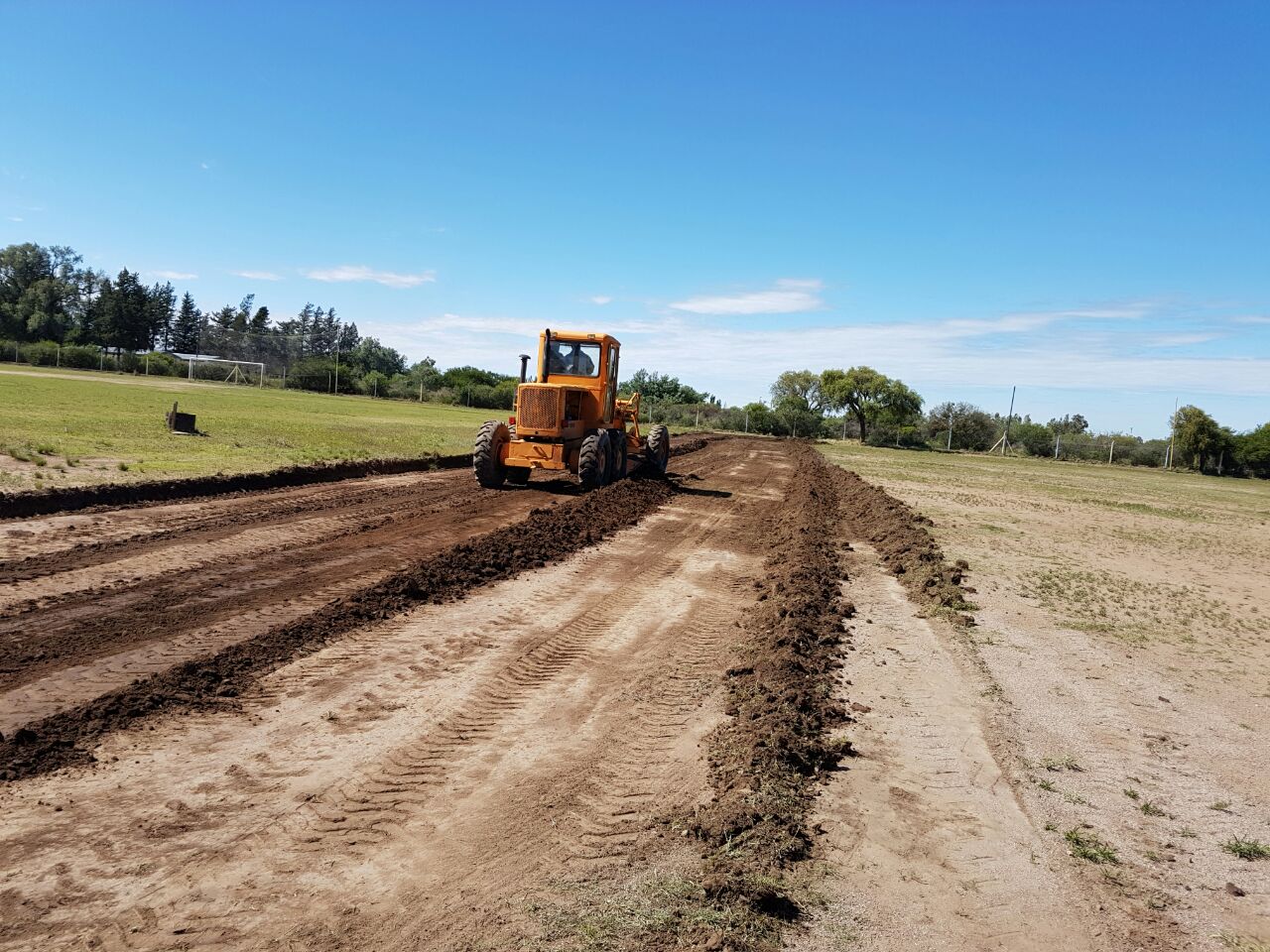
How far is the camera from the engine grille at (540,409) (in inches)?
623

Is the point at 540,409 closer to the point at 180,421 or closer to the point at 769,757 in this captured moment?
the point at 180,421

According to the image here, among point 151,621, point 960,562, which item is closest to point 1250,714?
point 960,562

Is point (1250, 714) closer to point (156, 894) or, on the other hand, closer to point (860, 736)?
point (860, 736)

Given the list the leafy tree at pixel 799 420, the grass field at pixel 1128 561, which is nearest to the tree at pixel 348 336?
the leafy tree at pixel 799 420

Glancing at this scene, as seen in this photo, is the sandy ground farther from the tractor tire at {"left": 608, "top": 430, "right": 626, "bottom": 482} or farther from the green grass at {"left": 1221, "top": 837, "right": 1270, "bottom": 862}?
the tractor tire at {"left": 608, "top": 430, "right": 626, "bottom": 482}

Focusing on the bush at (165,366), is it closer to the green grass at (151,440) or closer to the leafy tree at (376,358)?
the leafy tree at (376,358)

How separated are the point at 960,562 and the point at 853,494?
9487mm

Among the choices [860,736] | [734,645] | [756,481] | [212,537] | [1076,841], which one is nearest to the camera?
[1076,841]

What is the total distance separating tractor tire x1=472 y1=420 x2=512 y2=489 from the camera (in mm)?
15664

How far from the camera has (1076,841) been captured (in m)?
4.11

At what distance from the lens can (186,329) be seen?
111 metres

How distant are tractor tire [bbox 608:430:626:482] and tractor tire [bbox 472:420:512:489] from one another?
222cm

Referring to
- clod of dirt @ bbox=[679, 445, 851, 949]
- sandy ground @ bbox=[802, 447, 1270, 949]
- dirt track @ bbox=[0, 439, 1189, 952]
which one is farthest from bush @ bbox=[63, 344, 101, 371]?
sandy ground @ bbox=[802, 447, 1270, 949]

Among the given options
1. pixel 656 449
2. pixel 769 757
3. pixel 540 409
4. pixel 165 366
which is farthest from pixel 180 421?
pixel 165 366
